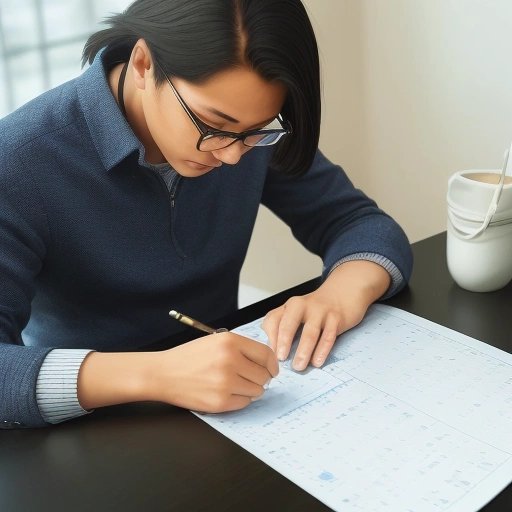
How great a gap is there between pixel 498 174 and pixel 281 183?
15.6 inches

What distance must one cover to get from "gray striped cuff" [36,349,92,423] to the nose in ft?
1.09

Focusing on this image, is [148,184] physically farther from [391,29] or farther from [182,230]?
[391,29]

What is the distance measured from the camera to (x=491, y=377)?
37.2 inches

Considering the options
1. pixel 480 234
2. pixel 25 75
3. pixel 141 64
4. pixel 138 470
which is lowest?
pixel 138 470

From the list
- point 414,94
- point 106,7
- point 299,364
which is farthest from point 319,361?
point 106,7

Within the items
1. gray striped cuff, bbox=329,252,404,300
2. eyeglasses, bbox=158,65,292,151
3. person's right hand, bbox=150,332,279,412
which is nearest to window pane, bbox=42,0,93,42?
eyeglasses, bbox=158,65,292,151

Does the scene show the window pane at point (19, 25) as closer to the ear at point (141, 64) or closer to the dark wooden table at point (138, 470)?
the ear at point (141, 64)

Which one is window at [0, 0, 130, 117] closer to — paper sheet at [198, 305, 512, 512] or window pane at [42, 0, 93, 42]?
window pane at [42, 0, 93, 42]

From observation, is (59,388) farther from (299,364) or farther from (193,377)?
(299,364)

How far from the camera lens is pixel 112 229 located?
1.15m

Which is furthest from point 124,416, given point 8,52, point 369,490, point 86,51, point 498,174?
point 8,52

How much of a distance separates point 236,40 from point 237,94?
0.07 meters

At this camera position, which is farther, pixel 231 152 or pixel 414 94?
pixel 414 94

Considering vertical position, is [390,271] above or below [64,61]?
below
